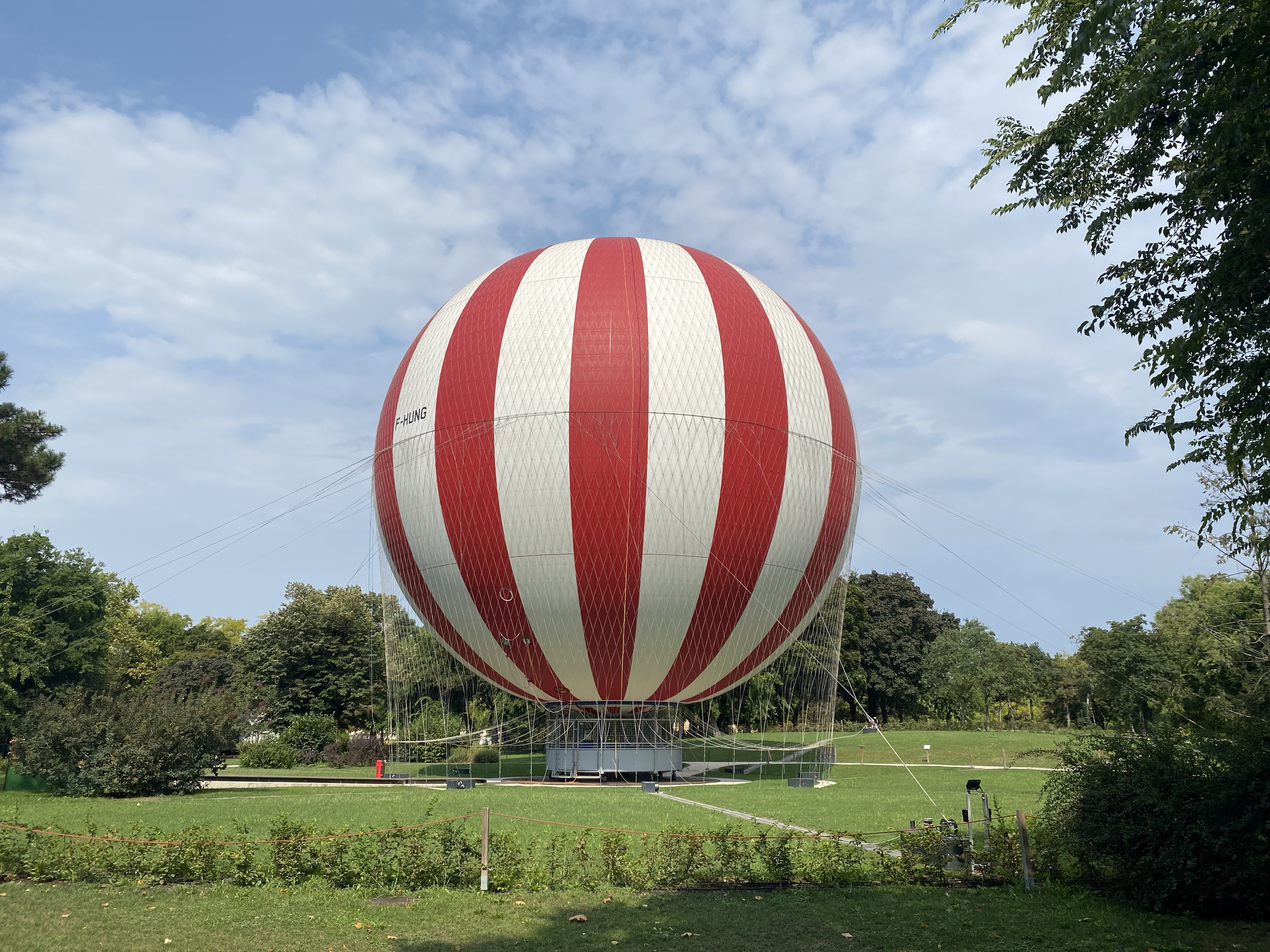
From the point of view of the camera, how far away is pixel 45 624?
33500mm

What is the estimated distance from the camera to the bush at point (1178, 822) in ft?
26.9

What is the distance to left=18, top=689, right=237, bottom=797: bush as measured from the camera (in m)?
18.7

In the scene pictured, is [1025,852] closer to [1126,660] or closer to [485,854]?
[485,854]

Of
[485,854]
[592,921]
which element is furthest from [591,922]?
[485,854]

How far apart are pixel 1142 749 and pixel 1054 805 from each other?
131 centimetres

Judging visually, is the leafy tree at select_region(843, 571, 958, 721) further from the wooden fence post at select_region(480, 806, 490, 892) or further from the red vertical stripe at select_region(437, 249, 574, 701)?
the wooden fence post at select_region(480, 806, 490, 892)

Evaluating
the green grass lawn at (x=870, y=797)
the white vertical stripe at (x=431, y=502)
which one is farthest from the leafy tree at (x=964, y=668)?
the white vertical stripe at (x=431, y=502)

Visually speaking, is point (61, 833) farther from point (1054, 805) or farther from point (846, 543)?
point (846, 543)

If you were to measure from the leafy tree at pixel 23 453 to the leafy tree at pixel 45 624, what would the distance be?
4.26m

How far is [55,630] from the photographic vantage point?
33.2 metres

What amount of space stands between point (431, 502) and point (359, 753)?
19604mm

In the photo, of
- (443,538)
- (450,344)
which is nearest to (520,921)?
(443,538)

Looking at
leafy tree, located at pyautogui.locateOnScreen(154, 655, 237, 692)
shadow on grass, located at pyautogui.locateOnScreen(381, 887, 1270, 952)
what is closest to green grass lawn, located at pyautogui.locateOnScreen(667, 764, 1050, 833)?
shadow on grass, located at pyautogui.locateOnScreen(381, 887, 1270, 952)

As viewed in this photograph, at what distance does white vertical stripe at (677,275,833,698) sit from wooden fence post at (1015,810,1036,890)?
887 centimetres
